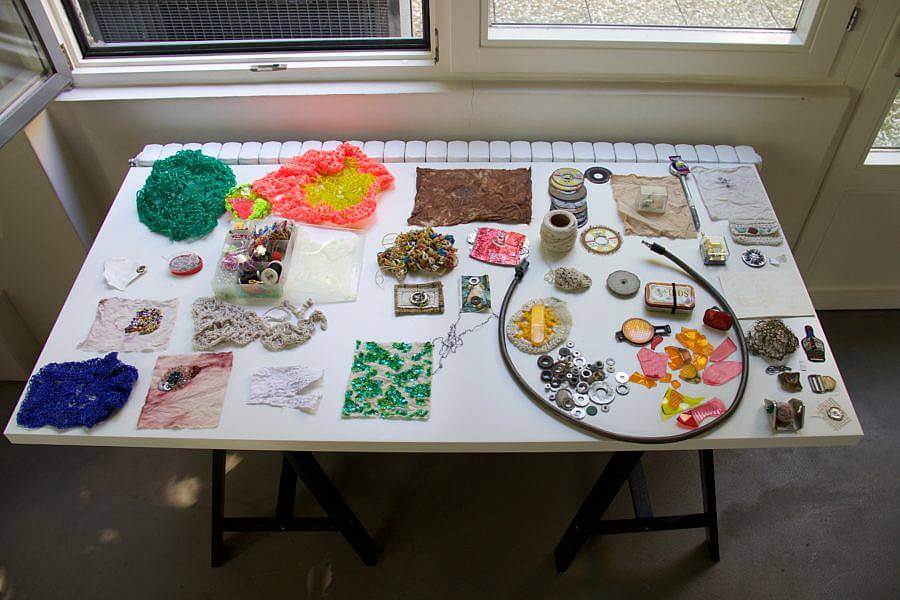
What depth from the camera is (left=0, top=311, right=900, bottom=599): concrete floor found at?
82.0 inches

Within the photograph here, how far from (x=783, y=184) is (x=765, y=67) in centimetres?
50

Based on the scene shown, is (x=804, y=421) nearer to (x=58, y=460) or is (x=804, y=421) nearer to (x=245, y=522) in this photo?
(x=245, y=522)

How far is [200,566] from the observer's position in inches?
84.2

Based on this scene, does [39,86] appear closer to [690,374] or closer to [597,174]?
[597,174]

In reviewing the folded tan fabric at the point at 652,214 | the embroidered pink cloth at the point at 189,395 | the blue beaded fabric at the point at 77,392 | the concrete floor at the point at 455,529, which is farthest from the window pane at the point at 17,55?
the folded tan fabric at the point at 652,214

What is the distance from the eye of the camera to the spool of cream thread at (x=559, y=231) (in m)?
1.78

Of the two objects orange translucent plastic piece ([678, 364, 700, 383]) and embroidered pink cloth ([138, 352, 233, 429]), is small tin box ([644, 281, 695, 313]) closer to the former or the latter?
orange translucent plastic piece ([678, 364, 700, 383])

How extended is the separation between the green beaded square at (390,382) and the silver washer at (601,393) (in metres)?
0.38

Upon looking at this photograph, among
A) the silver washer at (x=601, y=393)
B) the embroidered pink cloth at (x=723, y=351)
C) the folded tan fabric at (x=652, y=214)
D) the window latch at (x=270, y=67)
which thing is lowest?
the silver washer at (x=601, y=393)

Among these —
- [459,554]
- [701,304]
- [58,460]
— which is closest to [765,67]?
[701,304]

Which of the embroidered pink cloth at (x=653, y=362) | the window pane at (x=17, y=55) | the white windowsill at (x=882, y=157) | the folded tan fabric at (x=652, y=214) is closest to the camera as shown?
the embroidered pink cloth at (x=653, y=362)

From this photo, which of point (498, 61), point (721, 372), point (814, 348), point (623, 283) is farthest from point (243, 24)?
point (814, 348)

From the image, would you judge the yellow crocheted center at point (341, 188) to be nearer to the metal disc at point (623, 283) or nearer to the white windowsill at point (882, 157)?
the metal disc at point (623, 283)

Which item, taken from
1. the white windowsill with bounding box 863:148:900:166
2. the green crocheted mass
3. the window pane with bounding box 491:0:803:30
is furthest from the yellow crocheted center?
the white windowsill with bounding box 863:148:900:166
